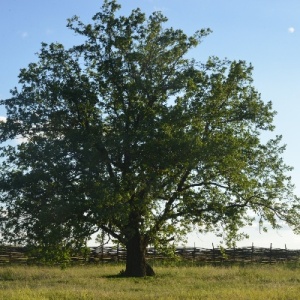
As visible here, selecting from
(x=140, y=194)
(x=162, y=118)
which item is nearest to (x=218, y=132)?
(x=162, y=118)

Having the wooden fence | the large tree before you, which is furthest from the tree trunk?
the wooden fence

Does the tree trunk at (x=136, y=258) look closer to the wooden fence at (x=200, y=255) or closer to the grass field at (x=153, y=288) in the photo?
the grass field at (x=153, y=288)

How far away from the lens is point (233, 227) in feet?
91.0

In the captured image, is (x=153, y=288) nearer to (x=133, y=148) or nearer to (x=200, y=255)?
(x=133, y=148)

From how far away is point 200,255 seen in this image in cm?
4869

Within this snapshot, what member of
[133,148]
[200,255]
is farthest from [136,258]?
[200,255]

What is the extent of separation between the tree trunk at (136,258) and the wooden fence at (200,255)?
39.1ft

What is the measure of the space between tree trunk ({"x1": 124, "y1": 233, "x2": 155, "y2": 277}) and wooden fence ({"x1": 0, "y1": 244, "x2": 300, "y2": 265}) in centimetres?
1190

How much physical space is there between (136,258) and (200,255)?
71.4ft

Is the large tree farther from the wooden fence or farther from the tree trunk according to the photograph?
the wooden fence

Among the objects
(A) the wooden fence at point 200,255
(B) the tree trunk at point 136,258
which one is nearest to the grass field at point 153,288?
(B) the tree trunk at point 136,258

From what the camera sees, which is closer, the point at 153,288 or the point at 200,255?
the point at 153,288

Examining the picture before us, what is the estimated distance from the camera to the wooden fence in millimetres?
40312

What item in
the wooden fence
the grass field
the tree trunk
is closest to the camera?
the grass field
